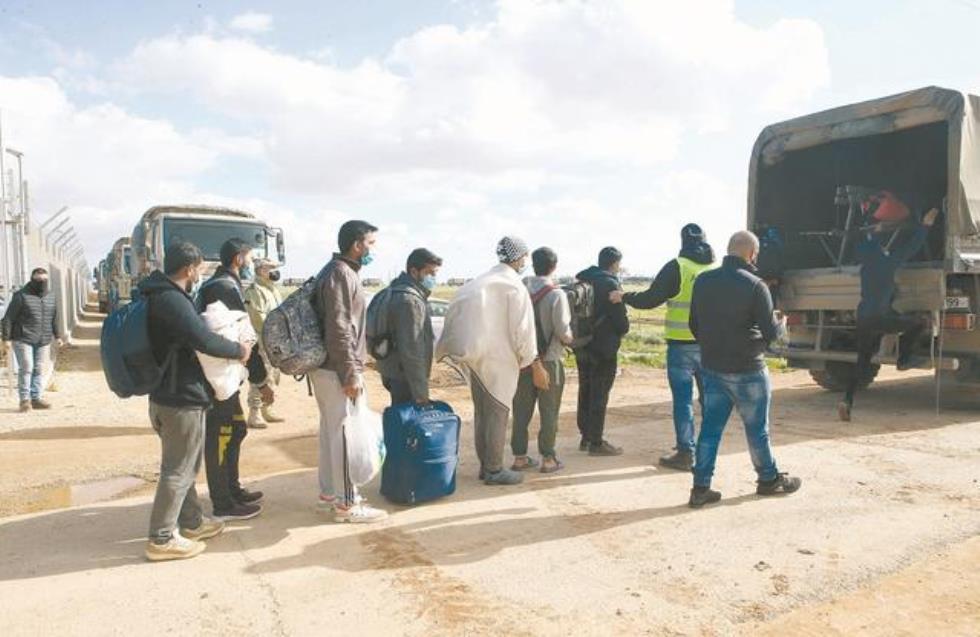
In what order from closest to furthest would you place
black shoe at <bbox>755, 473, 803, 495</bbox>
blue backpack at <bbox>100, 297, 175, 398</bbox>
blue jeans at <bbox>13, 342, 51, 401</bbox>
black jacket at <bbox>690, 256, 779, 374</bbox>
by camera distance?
blue backpack at <bbox>100, 297, 175, 398</bbox> < black jacket at <bbox>690, 256, 779, 374</bbox> < black shoe at <bbox>755, 473, 803, 495</bbox> < blue jeans at <bbox>13, 342, 51, 401</bbox>

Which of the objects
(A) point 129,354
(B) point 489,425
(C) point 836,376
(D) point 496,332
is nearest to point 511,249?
(D) point 496,332

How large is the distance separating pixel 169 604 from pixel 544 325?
325 centimetres

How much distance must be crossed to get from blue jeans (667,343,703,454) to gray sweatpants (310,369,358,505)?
2.68 meters

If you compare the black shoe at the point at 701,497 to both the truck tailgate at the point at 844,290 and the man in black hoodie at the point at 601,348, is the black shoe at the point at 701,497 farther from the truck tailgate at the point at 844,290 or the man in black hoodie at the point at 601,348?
the truck tailgate at the point at 844,290

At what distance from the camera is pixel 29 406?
9.17 metres

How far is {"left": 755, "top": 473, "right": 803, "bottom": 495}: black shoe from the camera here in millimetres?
5148

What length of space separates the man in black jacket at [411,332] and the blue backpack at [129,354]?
1539 millimetres

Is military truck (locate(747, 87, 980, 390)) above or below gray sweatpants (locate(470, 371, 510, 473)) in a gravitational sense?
above

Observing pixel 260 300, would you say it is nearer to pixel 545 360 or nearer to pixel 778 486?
pixel 545 360

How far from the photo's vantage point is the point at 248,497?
5.02 m

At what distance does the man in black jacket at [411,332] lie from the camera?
4852mm

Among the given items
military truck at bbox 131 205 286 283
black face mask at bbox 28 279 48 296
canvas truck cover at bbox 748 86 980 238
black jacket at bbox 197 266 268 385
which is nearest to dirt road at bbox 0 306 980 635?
black jacket at bbox 197 266 268 385

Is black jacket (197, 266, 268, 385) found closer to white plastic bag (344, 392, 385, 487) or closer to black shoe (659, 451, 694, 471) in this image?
white plastic bag (344, 392, 385, 487)

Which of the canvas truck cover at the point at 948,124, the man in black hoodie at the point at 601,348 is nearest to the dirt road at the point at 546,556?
the man in black hoodie at the point at 601,348
